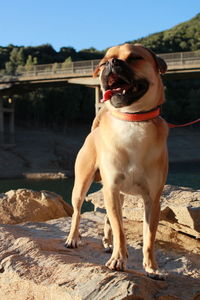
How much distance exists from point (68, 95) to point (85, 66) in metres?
17.7

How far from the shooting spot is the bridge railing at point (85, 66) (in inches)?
1003

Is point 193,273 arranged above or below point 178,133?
above

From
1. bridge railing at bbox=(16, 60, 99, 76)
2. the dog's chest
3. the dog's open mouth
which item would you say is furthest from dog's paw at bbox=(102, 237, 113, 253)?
bridge railing at bbox=(16, 60, 99, 76)

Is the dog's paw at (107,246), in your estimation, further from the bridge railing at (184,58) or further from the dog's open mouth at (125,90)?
the bridge railing at (184,58)

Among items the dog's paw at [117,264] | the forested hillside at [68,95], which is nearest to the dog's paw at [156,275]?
the dog's paw at [117,264]

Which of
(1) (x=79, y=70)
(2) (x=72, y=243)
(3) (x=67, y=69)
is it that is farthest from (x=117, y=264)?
(3) (x=67, y=69)

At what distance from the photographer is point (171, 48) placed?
6069 cm

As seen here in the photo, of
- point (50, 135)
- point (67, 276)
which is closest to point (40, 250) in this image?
point (67, 276)

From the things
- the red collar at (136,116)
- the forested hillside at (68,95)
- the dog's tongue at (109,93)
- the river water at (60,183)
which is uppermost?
the dog's tongue at (109,93)

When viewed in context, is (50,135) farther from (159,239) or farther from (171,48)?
(159,239)

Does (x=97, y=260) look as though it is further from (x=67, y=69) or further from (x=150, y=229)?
(x=67, y=69)

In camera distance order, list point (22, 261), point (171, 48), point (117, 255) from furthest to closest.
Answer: point (171, 48)
point (22, 261)
point (117, 255)

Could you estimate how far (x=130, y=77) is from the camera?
2.89 meters

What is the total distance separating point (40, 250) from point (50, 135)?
41.5 meters
